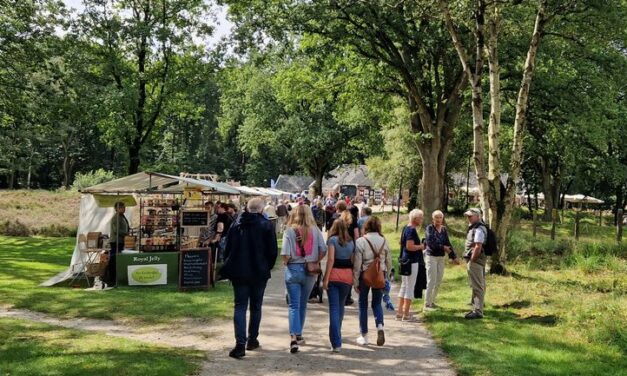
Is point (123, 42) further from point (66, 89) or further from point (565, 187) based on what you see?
point (565, 187)

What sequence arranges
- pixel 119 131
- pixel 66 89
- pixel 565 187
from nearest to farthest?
pixel 66 89 < pixel 119 131 < pixel 565 187

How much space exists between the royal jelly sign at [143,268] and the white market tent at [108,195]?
5.10 feet

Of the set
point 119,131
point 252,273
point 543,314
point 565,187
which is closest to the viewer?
point 252,273

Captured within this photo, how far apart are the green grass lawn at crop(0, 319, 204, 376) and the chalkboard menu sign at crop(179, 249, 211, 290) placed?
3713 mm

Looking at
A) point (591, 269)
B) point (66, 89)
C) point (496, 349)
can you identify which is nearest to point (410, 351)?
point (496, 349)

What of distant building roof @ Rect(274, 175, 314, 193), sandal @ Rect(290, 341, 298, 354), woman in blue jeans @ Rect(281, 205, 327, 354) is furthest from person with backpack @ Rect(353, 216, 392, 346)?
distant building roof @ Rect(274, 175, 314, 193)

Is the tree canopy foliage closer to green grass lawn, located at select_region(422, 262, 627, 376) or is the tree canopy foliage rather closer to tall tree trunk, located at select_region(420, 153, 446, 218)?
tall tree trunk, located at select_region(420, 153, 446, 218)

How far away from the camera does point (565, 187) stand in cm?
6262

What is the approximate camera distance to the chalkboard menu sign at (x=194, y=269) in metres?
12.0

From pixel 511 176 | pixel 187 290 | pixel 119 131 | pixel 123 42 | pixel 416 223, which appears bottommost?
pixel 187 290

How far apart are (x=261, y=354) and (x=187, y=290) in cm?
537

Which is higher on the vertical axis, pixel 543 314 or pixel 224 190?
pixel 224 190

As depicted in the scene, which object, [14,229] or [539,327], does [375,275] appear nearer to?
[539,327]

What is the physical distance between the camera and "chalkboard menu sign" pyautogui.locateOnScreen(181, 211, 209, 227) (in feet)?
49.3
